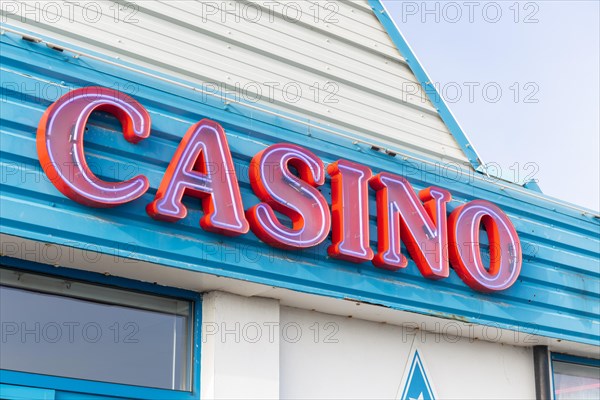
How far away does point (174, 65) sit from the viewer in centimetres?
668

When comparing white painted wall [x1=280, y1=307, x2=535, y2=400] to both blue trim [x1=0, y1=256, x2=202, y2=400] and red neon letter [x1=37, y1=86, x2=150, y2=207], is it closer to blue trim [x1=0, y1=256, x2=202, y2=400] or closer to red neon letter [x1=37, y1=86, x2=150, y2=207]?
blue trim [x1=0, y1=256, x2=202, y2=400]

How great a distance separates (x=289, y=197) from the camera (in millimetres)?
5992

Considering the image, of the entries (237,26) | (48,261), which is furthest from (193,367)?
(237,26)

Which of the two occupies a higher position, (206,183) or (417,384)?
(206,183)

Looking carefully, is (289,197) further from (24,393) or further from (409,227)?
(24,393)

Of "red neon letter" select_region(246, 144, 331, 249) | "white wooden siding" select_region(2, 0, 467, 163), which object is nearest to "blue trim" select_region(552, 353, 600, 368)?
"white wooden siding" select_region(2, 0, 467, 163)

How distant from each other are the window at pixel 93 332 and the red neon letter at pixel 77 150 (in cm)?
66

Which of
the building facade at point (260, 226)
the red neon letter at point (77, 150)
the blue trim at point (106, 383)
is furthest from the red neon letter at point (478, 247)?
the red neon letter at point (77, 150)

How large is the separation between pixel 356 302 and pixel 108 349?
1.78m

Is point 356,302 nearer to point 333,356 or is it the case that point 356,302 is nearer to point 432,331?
point 333,356

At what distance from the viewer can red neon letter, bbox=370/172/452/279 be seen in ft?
21.2

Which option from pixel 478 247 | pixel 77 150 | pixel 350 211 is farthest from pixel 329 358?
pixel 77 150

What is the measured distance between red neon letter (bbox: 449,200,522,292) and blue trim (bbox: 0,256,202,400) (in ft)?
7.08

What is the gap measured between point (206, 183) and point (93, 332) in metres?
1.15
